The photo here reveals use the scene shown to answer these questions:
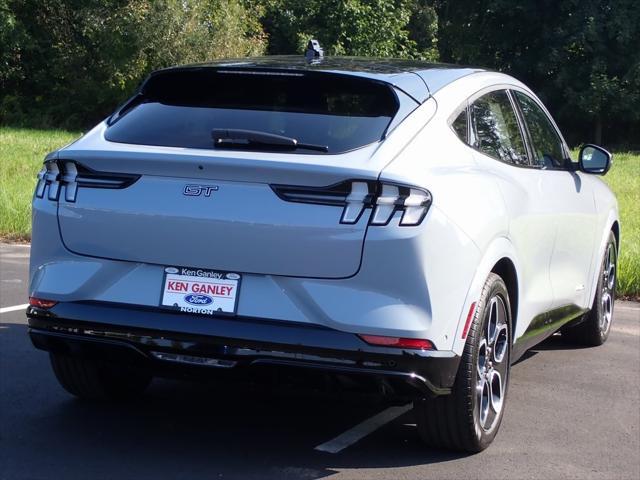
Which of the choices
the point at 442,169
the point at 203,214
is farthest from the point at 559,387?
the point at 203,214

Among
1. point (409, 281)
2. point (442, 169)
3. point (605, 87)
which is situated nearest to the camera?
point (409, 281)

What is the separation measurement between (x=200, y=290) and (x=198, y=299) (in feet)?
0.12

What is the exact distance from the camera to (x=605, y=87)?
151ft

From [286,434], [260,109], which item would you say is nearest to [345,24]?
[286,434]

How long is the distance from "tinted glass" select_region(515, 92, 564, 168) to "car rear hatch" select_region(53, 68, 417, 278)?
160 cm

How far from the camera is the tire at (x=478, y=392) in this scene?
15.8 ft

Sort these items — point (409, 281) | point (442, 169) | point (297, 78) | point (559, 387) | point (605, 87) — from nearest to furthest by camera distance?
point (409, 281)
point (442, 169)
point (297, 78)
point (559, 387)
point (605, 87)

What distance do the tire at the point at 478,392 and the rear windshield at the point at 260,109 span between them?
2.96 feet

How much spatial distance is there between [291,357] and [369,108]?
116 centimetres

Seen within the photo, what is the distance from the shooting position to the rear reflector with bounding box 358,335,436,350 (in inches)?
173

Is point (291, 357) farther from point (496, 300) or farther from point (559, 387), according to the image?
point (559, 387)

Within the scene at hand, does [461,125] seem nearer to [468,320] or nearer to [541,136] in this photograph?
[468,320]

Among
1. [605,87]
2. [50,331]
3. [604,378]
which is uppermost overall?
[50,331]

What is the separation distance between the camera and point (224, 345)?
14.8 ft
